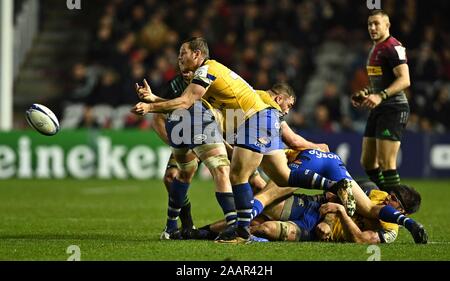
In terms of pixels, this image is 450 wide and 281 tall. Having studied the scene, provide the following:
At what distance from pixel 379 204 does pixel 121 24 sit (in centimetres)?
1479

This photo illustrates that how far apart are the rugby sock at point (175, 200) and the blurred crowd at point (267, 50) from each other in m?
11.0

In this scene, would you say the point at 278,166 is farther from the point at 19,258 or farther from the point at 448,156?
the point at 448,156

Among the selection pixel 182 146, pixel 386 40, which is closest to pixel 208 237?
pixel 182 146

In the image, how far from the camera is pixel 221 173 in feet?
31.2

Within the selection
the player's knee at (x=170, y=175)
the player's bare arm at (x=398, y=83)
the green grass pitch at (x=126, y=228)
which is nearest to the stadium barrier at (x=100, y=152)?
the green grass pitch at (x=126, y=228)

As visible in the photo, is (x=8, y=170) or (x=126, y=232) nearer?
(x=126, y=232)

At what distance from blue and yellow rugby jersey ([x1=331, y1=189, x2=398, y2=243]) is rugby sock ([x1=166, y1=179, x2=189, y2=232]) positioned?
61.6 inches

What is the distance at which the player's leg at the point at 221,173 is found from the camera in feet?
31.1

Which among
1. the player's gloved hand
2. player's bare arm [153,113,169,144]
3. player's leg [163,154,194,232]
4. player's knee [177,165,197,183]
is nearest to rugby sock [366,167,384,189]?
the player's gloved hand

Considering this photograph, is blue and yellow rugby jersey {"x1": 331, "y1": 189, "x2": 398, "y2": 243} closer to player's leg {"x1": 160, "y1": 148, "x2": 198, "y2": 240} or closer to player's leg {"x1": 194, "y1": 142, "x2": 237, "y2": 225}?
player's leg {"x1": 194, "y1": 142, "x2": 237, "y2": 225}

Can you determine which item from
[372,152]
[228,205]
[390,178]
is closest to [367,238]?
[228,205]

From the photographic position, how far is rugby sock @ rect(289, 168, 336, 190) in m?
9.54

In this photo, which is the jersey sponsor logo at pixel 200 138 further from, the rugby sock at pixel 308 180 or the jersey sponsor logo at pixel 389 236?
the jersey sponsor logo at pixel 389 236
